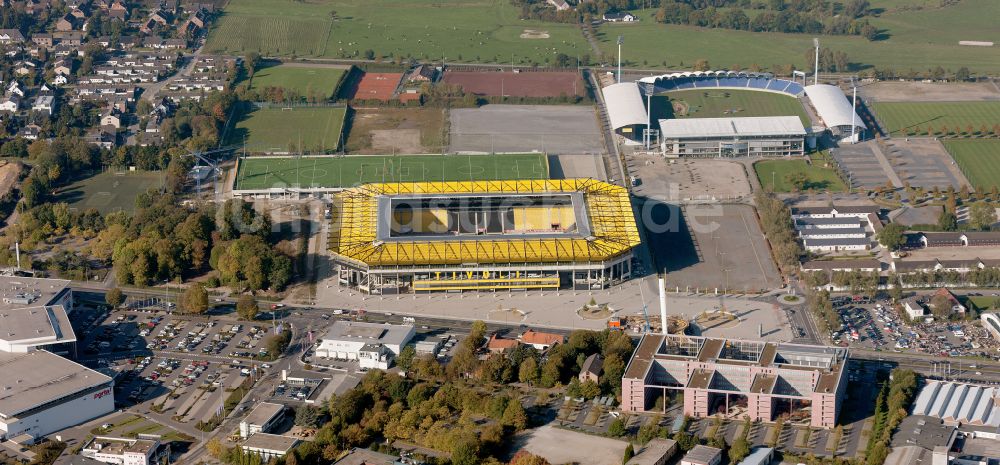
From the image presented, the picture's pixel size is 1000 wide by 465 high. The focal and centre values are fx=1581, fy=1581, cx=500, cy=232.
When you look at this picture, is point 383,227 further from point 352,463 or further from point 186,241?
point 352,463

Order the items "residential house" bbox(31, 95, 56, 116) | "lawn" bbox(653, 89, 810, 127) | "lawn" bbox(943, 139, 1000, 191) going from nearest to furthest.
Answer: "lawn" bbox(943, 139, 1000, 191) → "lawn" bbox(653, 89, 810, 127) → "residential house" bbox(31, 95, 56, 116)

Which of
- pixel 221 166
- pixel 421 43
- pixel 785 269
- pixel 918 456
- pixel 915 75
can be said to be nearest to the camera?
pixel 918 456

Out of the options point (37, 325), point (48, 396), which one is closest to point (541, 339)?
point (48, 396)

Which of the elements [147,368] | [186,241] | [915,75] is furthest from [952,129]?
[147,368]

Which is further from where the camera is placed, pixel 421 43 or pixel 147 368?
pixel 421 43

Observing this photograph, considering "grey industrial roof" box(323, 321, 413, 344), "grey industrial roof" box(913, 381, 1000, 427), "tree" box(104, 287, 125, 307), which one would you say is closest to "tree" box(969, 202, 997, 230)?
"grey industrial roof" box(913, 381, 1000, 427)

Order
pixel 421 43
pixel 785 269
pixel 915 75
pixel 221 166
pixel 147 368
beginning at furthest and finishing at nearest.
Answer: pixel 421 43 → pixel 915 75 → pixel 221 166 → pixel 785 269 → pixel 147 368

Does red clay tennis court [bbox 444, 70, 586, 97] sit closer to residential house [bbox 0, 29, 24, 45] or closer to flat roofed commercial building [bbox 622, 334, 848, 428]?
residential house [bbox 0, 29, 24, 45]
